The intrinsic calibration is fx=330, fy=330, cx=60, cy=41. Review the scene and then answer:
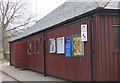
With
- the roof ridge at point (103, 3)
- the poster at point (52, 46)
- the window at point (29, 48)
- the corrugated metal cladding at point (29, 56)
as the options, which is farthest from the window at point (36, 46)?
the roof ridge at point (103, 3)

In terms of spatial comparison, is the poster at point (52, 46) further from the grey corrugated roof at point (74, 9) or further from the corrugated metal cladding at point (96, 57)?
the grey corrugated roof at point (74, 9)

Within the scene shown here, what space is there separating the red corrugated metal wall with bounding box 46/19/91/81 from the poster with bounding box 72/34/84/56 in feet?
0.77

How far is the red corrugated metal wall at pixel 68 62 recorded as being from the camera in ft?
48.5

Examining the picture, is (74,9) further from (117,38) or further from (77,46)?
(117,38)

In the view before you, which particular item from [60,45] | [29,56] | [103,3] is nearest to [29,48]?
[29,56]

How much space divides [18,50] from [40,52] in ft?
25.4

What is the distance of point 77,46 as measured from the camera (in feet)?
51.7

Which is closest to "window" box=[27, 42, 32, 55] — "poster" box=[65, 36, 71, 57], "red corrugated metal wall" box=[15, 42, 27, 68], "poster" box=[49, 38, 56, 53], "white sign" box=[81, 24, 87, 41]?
"red corrugated metal wall" box=[15, 42, 27, 68]

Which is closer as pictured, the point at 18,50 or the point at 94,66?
the point at 94,66

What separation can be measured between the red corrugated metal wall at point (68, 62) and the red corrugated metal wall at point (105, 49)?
792mm

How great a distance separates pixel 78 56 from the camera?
15.6 meters

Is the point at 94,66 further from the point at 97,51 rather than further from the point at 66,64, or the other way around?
the point at 66,64

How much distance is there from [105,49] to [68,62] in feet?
12.3

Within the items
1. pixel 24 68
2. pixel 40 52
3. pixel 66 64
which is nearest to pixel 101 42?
pixel 66 64
